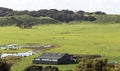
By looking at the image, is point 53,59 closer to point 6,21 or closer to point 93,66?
point 93,66

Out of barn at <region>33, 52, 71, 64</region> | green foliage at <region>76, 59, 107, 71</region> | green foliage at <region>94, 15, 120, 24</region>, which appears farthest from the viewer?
green foliage at <region>94, 15, 120, 24</region>

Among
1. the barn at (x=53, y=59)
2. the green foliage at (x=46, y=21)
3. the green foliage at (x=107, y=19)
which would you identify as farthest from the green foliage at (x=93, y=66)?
the green foliage at (x=107, y=19)

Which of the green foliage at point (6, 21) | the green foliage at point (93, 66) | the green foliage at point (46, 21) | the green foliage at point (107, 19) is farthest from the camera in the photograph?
the green foliage at point (107, 19)

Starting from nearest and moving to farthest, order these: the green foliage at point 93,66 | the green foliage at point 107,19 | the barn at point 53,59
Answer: the green foliage at point 93,66 → the barn at point 53,59 → the green foliage at point 107,19

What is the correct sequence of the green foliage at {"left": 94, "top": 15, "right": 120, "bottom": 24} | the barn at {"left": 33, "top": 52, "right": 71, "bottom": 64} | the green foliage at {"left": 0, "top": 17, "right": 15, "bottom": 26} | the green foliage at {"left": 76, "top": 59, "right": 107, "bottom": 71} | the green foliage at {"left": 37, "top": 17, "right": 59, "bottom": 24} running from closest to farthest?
the green foliage at {"left": 76, "top": 59, "right": 107, "bottom": 71}, the barn at {"left": 33, "top": 52, "right": 71, "bottom": 64}, the green foliage at {"left": 0, "top": 17, "right": 15, "bottom": 26}, the green foliage at {"left": 37, "top": 17, "right": 59, "bottom": 24}, the green foliage at {"left": 94, "top": 15, "right": 120, "bottom": 24}

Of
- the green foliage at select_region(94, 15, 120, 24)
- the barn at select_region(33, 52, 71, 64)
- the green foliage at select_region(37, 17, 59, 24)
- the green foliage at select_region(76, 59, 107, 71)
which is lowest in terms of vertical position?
the green foliage at select_region(94, 15, 120, 24)

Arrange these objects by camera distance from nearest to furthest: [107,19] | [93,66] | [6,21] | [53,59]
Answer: [93,66] → [53,59] → [6,21] → [107,19]

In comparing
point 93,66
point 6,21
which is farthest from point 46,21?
point 93,66

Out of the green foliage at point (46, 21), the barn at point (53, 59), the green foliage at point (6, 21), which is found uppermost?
the barn at point (53, 59)

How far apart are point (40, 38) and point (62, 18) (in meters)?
77.2

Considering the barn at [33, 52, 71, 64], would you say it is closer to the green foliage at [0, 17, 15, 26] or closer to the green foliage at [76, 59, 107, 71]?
the green foliage at [76, 59, 107, 71]

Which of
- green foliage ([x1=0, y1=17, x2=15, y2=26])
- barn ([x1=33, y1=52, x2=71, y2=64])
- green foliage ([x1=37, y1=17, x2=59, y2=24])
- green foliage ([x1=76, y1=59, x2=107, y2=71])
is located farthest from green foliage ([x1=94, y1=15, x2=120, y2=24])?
green foliage ([x1=76, y1=59, x2=107, y2=71])

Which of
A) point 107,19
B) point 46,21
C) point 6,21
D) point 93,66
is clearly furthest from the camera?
point 107,19

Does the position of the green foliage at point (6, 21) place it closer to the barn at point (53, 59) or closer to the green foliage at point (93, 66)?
the barn at point (53, 59)
